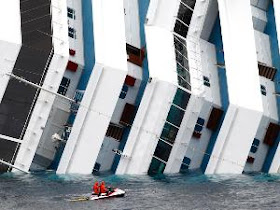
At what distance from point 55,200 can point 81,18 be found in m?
11.1

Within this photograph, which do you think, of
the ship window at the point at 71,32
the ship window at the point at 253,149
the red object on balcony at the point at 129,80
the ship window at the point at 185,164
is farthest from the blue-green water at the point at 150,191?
the ship window at the point at 71,32

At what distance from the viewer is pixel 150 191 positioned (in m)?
49.8

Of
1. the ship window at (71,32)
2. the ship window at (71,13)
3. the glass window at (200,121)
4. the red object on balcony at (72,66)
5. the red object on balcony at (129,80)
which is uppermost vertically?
the ship window at (71,13)

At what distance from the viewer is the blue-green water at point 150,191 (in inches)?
1815

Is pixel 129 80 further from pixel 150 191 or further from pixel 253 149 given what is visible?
pixel 253 149

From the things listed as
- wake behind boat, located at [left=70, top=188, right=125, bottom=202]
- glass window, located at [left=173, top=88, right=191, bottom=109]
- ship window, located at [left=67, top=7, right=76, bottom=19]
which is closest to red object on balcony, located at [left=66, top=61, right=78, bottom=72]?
ship window, located at [left=67, top=7, right=76, bottom=19]

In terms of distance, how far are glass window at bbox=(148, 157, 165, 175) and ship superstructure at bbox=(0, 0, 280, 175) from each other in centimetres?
6

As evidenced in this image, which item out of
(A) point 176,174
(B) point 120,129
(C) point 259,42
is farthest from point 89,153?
(C) point 259,42

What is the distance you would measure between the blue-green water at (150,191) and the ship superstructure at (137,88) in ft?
2.20

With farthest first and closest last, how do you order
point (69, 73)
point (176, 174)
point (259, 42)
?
point (259, 42), point (176, 174), point (69, 73)

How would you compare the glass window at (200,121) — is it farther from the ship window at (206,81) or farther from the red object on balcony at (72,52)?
Answer: the red object on balcony at (72,52)

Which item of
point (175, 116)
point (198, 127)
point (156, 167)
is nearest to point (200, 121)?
point (198, 127)

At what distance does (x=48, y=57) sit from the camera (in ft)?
160

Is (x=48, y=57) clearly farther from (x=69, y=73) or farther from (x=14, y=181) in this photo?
(x=14, y=181)
